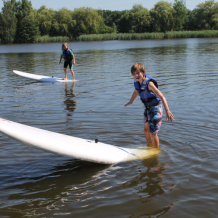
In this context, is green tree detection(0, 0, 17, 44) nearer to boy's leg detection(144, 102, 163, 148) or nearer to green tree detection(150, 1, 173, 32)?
green tree detection(150, 1, 173, 32)

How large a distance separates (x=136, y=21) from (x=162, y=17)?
1005 cm

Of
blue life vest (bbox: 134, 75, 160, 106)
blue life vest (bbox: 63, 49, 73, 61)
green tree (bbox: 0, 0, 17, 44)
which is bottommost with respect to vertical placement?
blue life vest (bbox: 134, 75, 160, 106)

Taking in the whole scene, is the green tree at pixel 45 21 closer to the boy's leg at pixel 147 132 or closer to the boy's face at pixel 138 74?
the boy's leg at pixel 147 132

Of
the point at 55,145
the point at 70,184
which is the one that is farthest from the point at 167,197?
the point at 55,145

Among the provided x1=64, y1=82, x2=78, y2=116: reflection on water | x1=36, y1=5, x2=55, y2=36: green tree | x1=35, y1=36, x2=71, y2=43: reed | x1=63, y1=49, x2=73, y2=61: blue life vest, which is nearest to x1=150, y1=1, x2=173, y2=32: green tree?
x1=35, y1=36, x2=71, y2=43: reed

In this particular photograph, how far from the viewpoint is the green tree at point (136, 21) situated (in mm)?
86438

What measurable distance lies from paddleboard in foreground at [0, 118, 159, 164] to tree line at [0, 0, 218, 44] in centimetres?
7172

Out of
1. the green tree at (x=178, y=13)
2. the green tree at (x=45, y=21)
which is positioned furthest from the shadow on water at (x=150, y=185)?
the green tree at (x=178, y=13)

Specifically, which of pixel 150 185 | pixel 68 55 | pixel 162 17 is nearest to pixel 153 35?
pixel 162 17

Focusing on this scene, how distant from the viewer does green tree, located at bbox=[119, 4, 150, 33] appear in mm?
86438

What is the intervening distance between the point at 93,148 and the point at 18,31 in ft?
257

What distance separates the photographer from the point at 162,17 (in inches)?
3275

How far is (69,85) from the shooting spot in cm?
1238

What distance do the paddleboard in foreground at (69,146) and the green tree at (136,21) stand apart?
85210mm
